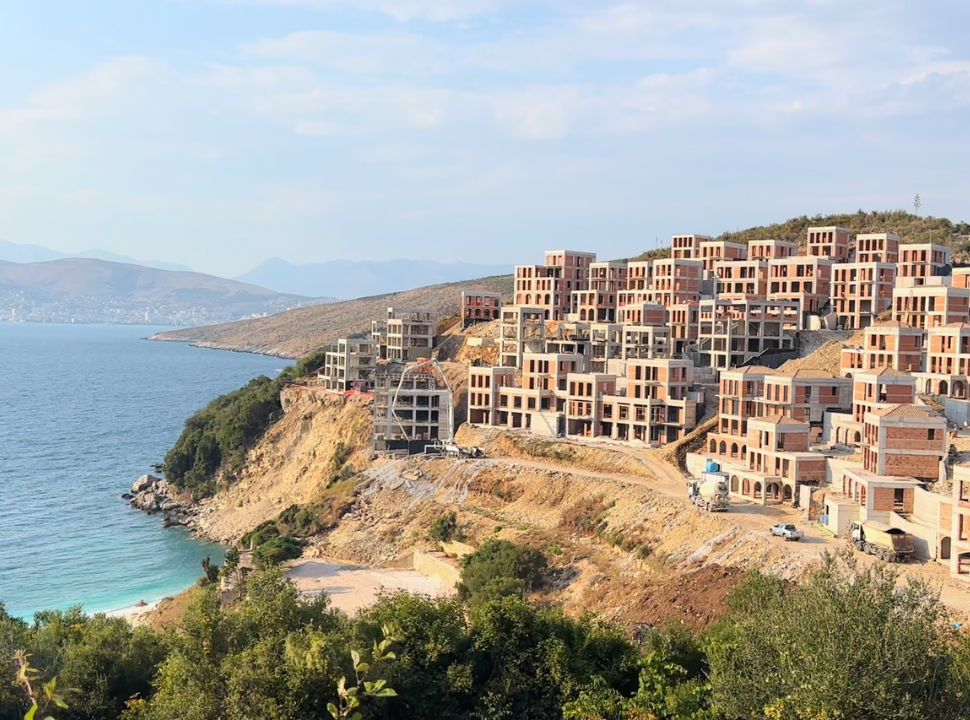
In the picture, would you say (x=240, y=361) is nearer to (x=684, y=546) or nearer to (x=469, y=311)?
(x=469, y=311)

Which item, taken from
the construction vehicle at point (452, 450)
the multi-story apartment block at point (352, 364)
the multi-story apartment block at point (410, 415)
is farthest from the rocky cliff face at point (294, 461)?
the construction vehicle at point (452, 450)

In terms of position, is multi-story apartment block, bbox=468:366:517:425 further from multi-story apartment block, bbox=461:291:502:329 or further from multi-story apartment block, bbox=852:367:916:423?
multi-story apartment block, bbox=852:367:916:423

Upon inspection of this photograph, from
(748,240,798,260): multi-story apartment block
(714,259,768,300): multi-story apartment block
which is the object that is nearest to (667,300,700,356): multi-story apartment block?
(714,259,768,300): multi-story apartment block

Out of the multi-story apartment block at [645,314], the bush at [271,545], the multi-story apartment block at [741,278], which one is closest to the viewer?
the bush at [271,545]

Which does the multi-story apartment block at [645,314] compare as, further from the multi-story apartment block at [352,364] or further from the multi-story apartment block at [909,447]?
the multi-story apartment block at [909,447]

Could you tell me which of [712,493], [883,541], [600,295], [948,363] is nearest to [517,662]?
Result: [883,541]

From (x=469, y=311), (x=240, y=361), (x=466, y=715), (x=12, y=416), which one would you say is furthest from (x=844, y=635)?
(x=240, y=361)
